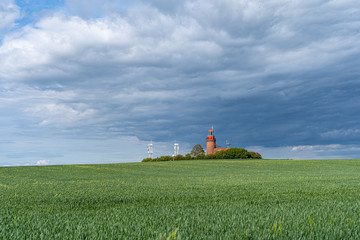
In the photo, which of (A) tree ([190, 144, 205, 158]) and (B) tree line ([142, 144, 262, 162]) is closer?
(B) tree line ([142, 144, 262, 162])

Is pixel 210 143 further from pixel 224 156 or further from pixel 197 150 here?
pixel 224 156

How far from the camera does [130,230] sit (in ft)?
13.9

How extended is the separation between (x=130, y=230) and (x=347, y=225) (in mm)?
3408

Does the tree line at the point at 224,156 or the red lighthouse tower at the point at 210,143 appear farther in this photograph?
the red lighthouse tower at the point at 210,143

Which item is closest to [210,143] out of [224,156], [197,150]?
[197,150]

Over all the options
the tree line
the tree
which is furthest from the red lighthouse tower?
the tree line

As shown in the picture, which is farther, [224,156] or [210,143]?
[210,143]

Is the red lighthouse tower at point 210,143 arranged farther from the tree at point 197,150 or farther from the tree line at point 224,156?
the tree line at point 224,156

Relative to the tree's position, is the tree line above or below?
below

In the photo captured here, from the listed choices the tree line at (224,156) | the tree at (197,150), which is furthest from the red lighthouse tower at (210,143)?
the tree line at (224,156)

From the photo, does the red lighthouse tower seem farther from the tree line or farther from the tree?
the tree line

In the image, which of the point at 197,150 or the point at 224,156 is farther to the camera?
the point at 197,150

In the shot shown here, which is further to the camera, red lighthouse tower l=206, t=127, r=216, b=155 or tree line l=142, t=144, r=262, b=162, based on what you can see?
red lighthouse tower l=206, t=127, r=216, b=155

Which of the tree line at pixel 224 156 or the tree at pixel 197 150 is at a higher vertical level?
the tree at pixel 197 150
